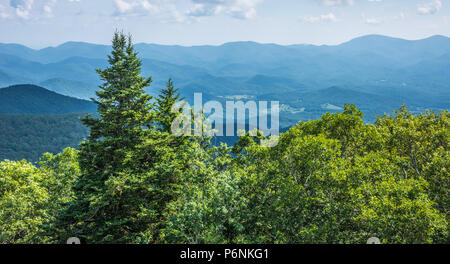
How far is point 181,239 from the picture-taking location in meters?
17.5

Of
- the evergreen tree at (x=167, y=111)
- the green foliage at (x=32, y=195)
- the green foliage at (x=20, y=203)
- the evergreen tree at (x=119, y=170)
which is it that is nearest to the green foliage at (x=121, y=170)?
the evergreen tree at (x=119, y=170)

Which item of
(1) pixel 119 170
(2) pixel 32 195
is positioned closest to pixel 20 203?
(2) pixel 32 195

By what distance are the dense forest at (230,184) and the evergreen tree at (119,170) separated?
0.10 meters

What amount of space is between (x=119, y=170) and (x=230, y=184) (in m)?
13.2

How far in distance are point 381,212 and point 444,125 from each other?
1953 cm

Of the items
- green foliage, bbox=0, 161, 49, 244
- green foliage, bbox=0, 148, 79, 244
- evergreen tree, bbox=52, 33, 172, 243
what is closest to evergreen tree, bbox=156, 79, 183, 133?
evergreen tree, bbox=52, 33, 172, 243

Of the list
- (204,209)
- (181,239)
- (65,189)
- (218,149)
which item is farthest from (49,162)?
(204,209)

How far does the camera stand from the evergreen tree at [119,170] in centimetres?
2506

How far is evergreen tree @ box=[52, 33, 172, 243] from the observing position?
2506 cm

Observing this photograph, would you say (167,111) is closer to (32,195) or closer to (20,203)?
(32,195)

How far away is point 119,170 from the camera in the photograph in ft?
84.8
